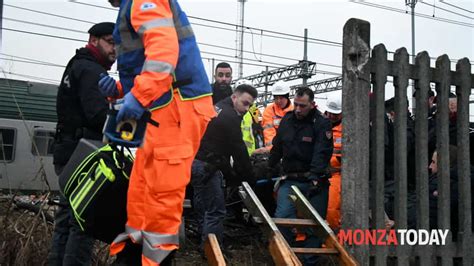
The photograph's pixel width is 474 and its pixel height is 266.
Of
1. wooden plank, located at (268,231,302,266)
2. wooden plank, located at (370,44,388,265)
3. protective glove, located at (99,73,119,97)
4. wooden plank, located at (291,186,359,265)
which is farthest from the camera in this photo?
wooden plank, located at (370,44,388,265)

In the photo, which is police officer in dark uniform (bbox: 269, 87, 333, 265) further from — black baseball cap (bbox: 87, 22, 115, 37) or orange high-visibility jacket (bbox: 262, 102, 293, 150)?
black baseball cap (bbox: 87, 22, 115, 37)

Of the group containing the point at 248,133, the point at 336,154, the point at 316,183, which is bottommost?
the point at 316,183

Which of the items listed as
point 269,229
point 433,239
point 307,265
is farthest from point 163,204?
point 433,239

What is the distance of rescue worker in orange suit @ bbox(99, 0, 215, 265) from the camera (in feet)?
9.55

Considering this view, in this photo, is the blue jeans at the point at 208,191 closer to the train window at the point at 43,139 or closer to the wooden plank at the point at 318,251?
the wooden plank at the point at 318,251

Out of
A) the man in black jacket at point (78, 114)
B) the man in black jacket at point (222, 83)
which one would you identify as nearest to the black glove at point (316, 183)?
the man in black jacket at point (222, 83)

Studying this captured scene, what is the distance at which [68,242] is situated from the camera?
3.58m

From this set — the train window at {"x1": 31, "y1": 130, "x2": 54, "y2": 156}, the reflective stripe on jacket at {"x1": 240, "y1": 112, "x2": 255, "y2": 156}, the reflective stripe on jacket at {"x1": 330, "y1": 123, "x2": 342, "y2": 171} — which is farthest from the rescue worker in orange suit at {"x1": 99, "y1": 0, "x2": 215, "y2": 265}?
the train window at {"x1": 31, "y1": 130, "x2": 54, "y2": 156}

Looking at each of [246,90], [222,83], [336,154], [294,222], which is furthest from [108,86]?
[336,154]

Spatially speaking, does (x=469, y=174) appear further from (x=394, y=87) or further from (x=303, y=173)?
(x=303, y=173)

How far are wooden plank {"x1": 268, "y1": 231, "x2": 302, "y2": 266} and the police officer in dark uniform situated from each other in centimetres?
111

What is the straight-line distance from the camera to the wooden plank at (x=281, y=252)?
3.88 meters

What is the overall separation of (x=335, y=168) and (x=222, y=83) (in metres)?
1.61

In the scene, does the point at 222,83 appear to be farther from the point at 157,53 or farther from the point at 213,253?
the point at 157,53
